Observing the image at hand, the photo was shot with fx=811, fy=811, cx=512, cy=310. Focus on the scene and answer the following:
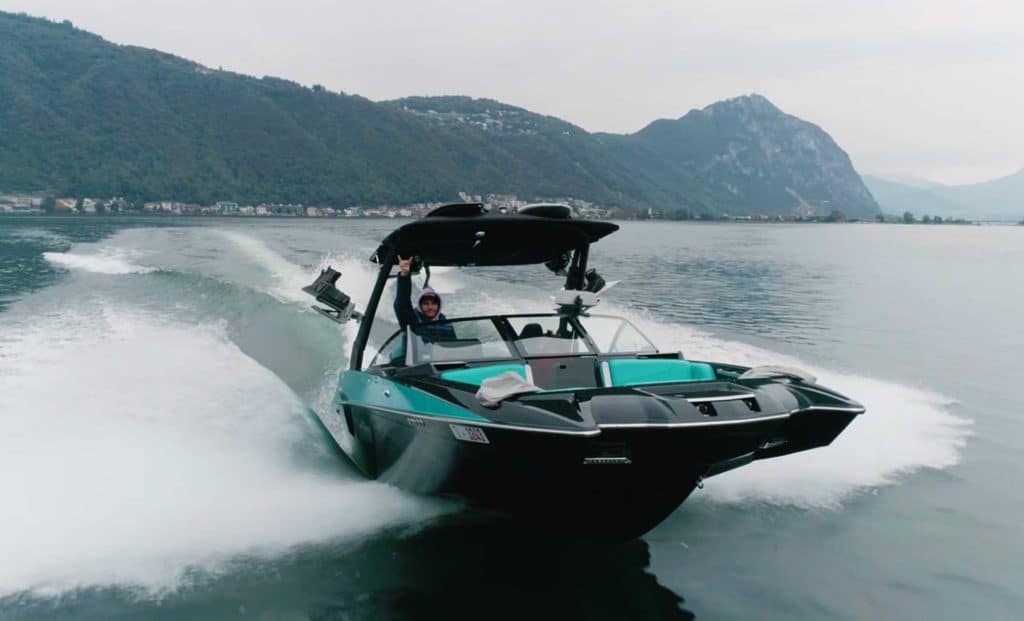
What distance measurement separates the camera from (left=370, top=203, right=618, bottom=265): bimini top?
706cm

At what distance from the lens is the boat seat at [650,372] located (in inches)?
245

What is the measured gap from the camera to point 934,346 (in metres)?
15.3

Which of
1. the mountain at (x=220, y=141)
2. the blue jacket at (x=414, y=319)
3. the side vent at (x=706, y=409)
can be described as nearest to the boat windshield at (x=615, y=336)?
the blue jacket at (x=414, y=319)

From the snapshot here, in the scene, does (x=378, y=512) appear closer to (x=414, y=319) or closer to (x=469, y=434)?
(x=469, y=434)

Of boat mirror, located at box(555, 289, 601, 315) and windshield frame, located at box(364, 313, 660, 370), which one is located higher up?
boat mirror, located at box(555, 289, 601, 315)

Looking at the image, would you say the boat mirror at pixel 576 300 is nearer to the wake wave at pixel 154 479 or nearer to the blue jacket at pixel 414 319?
the blue jacket at pixel 414 319

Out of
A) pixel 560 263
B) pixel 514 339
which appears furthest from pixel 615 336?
pixel 560 263

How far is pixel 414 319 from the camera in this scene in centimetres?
782

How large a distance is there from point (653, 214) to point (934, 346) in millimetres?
118421

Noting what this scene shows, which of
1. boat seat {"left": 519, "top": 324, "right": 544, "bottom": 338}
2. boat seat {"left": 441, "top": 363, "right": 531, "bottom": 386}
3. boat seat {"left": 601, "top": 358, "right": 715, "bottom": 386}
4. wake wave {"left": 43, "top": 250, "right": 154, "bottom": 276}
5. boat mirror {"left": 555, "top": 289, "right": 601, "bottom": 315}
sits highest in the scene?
boat mirror {"left": 555, "top": 289, "right": 601, "bottom": 315}

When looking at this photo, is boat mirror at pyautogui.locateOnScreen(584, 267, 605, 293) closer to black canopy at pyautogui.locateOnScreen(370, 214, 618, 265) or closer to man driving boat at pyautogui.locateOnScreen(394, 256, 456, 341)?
black canopy at pyautogui.locateOnScreen(370, 214, 618, 265)

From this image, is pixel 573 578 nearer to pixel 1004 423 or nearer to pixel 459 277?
pixel 1004 423

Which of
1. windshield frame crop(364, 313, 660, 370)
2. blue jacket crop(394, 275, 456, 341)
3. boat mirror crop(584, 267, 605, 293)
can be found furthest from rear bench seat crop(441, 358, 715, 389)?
boat mirror crop(584, 267, 605, 293)

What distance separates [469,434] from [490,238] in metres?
2.85
